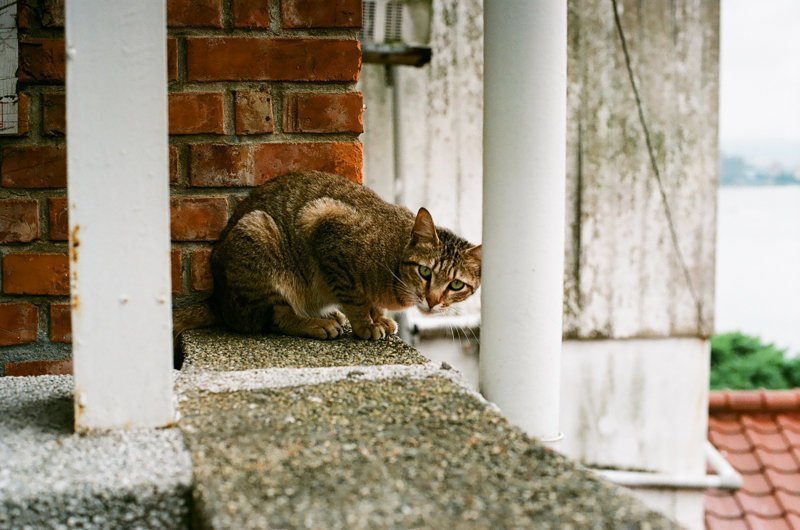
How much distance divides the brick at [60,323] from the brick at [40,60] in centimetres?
55

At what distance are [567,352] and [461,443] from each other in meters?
3.00

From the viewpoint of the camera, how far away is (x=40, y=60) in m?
1.89

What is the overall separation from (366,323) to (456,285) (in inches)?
14.6

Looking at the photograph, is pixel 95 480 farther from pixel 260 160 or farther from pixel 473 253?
pixel 473 253

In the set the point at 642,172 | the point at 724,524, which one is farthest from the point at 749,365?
the point at 642,172

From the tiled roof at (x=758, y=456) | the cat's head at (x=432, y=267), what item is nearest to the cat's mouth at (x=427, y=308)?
the cat's head at (x=432, y=267)

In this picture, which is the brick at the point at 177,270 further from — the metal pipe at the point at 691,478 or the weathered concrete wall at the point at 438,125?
the metal pipe at the point at 691,478

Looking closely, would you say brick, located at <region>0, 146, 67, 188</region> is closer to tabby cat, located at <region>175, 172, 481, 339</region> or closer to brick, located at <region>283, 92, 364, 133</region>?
tabby cat, located at <region>175, 172, 481, 339</region>

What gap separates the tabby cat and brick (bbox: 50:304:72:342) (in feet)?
0.87

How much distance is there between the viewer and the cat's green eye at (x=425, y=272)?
2303 mm

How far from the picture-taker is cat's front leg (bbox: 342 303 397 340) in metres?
2.05

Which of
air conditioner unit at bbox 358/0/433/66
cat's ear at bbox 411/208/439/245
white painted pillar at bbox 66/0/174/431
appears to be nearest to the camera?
white painted pillar at bbox 66/0/174/431

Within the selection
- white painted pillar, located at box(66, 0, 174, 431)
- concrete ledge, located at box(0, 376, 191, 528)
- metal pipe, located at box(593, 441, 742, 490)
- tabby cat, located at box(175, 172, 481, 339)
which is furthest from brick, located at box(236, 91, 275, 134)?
metal pipe, located at box(593, 441, 742, 490)

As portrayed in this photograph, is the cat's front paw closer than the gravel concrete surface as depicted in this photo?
No
